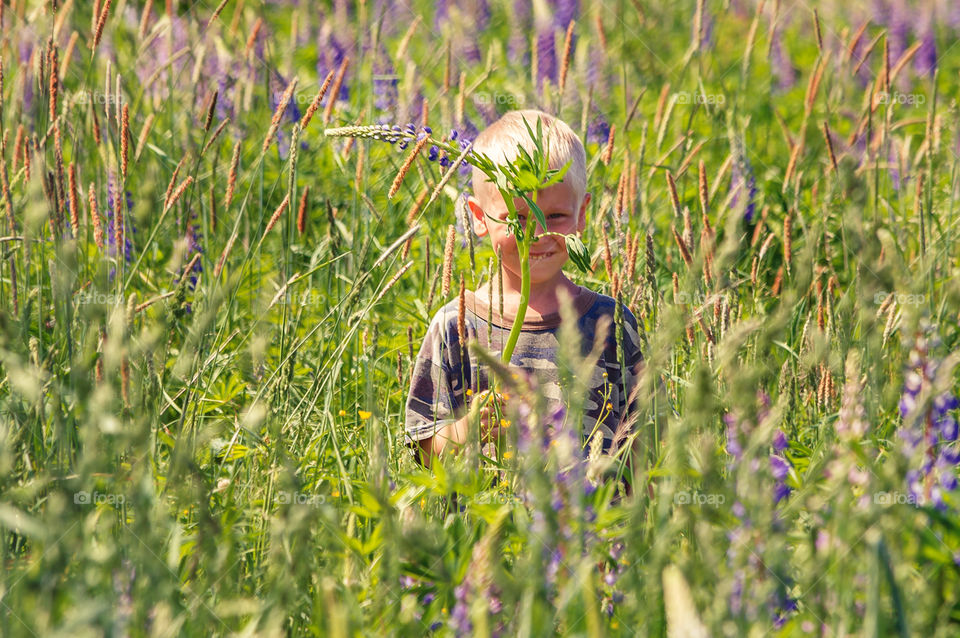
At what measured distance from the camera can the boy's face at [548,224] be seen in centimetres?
214

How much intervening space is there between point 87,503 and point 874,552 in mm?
973

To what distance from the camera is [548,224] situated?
85.0 inches

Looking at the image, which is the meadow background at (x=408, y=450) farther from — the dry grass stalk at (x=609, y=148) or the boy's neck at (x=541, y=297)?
the boy's neck at (x=541, y=297)

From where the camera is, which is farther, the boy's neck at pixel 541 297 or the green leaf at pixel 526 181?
the boy's neck at pixel 541 297

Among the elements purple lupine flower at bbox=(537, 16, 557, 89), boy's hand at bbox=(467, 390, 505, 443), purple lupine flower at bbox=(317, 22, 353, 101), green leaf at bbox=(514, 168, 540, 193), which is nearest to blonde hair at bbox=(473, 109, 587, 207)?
green leaf at bbox=(514, 168, 540, 193)

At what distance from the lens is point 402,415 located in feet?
7.72

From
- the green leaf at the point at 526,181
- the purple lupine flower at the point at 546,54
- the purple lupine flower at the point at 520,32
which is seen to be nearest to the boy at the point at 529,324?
the green leaf at the point at 526,181

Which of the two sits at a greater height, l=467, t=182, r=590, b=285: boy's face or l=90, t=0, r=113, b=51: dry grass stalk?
→ l=90, t=0, r=113, b=51: dry grass stalk

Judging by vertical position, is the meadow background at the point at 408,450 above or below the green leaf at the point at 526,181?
below

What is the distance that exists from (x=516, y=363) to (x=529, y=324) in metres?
0.09

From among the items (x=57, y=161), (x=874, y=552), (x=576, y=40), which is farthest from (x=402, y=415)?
(x=576, y=40)

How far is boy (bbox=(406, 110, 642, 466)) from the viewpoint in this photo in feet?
7.11

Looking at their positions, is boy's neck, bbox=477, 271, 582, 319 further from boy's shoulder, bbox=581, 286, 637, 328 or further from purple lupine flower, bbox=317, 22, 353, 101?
purple lupine flower, bbox=317, 22, 353, 101

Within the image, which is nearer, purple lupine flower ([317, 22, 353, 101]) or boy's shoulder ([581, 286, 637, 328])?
boy's shoulder ([581, 286, 637, 328])
